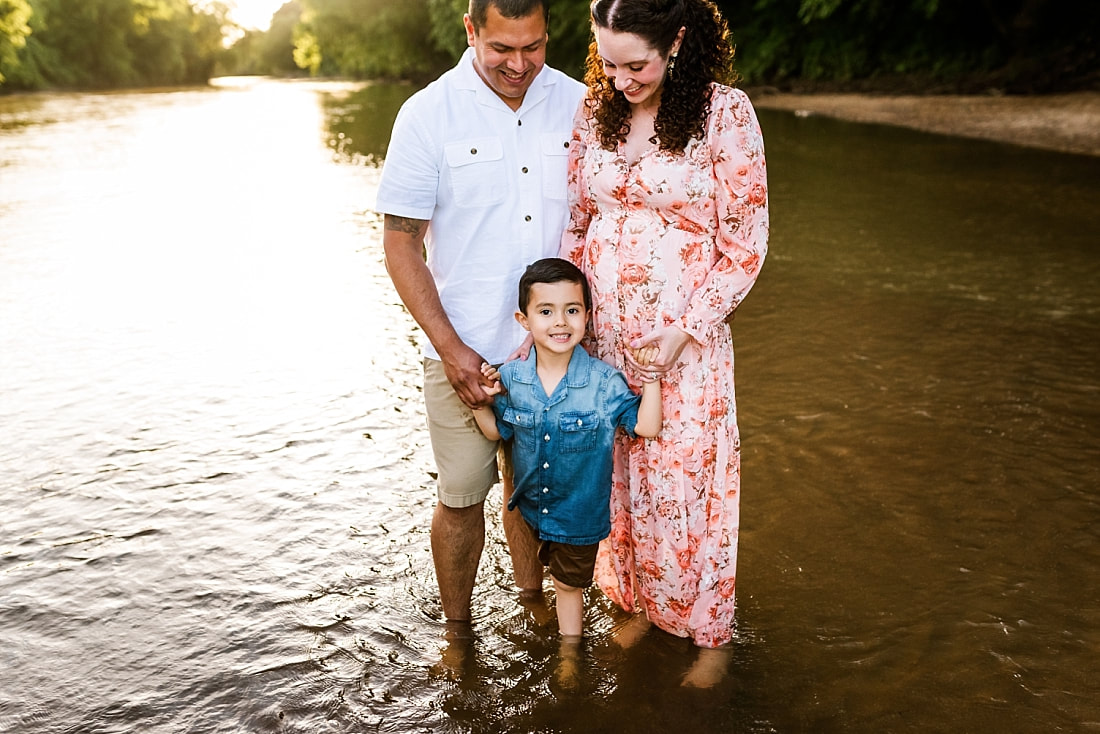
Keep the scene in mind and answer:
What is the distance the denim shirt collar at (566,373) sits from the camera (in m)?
2.89

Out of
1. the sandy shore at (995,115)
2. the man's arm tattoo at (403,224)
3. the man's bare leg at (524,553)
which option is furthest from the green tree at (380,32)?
the man's arm tattoo at (403,224)

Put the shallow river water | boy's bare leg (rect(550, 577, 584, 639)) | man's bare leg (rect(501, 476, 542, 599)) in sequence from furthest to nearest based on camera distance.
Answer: man's bare leg (rect(501, 476, 542, 599)) → boy's bare leg (rect(550, 577, 584, 639)) → the shallow river water

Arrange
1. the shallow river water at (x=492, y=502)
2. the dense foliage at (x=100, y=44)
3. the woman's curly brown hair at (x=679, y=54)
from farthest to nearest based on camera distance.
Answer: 1. the dense foliage at (x=100, y=44)
2. the shallow river water at (x=492, y=502)
3. the woman's curly brown hair at (x=679, y=54)

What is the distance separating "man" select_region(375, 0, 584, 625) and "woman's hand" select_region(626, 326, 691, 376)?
1.47 feet

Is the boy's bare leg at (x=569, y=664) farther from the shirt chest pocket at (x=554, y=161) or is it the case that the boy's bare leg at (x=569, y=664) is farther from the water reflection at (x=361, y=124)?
the water reflection at (x=361, y=124)

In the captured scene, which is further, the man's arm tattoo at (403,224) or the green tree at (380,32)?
the green tree at (380,32)

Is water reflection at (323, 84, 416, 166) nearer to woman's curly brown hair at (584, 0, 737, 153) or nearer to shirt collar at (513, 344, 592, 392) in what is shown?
shirt collar at (513, 344, 592, 392)

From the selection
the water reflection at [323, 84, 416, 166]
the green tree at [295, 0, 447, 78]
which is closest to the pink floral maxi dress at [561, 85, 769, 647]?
the water reflection at [323, 84, 416, 166]

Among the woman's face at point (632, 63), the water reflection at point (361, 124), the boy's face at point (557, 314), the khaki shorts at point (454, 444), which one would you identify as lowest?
the water reflection at point (361, 124)

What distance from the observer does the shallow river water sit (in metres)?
3.03

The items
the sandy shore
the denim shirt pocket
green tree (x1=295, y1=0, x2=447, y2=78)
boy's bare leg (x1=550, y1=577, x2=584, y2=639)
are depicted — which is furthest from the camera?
green tree (x1=295, y1=0, x2=447, y2=78)

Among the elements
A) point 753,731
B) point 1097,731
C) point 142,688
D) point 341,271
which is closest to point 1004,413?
point 1097,731

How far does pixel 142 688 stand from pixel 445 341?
4.75 feet

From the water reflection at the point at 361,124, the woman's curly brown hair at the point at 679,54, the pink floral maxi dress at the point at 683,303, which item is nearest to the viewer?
the woman's curly brown hair at the point at 679,54
